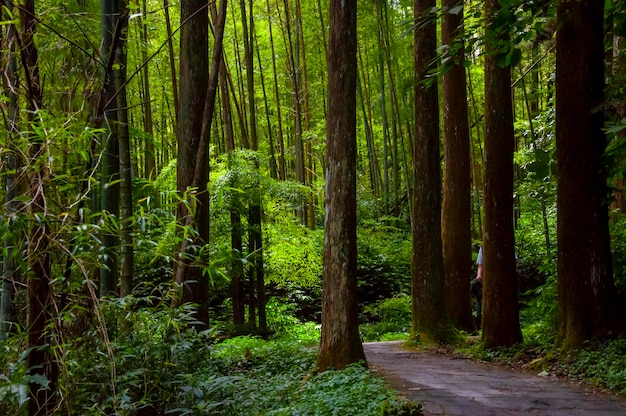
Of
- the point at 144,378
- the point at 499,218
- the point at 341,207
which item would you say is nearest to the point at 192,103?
the point at 341,207

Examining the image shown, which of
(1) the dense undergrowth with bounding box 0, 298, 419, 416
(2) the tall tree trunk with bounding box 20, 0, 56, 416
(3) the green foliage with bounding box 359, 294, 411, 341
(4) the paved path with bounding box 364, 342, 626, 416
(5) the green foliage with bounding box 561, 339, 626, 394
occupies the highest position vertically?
(2) the tall tree trunk with bounding box 20, 0, 56, 416

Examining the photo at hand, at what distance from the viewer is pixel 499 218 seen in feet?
23.3

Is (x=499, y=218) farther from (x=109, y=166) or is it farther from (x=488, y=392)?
(x=109, y=166)

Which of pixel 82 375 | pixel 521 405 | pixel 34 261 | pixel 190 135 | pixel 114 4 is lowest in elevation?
pixel 521 405

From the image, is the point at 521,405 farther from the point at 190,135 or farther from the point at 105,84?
the point at 190,135

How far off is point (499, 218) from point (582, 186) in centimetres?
155

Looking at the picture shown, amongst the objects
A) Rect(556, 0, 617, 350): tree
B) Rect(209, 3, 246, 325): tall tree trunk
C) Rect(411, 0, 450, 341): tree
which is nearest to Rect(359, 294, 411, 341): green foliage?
Rect(209, 3, 246, 325): tall tree trunk

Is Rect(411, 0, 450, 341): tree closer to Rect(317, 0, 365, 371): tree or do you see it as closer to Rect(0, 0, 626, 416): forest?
Rect(0, 0, 626, 416): forest

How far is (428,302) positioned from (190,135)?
4.33 metres

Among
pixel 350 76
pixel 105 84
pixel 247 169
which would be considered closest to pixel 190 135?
pixel 350 76

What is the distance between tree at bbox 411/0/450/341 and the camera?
26.9 ft

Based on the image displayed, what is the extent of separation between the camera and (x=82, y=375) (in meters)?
3.00

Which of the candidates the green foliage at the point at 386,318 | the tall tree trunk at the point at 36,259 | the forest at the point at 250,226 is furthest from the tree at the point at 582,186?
the green foliage at the point at 386,318

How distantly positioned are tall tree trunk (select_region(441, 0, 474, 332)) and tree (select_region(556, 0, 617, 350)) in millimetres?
3359
